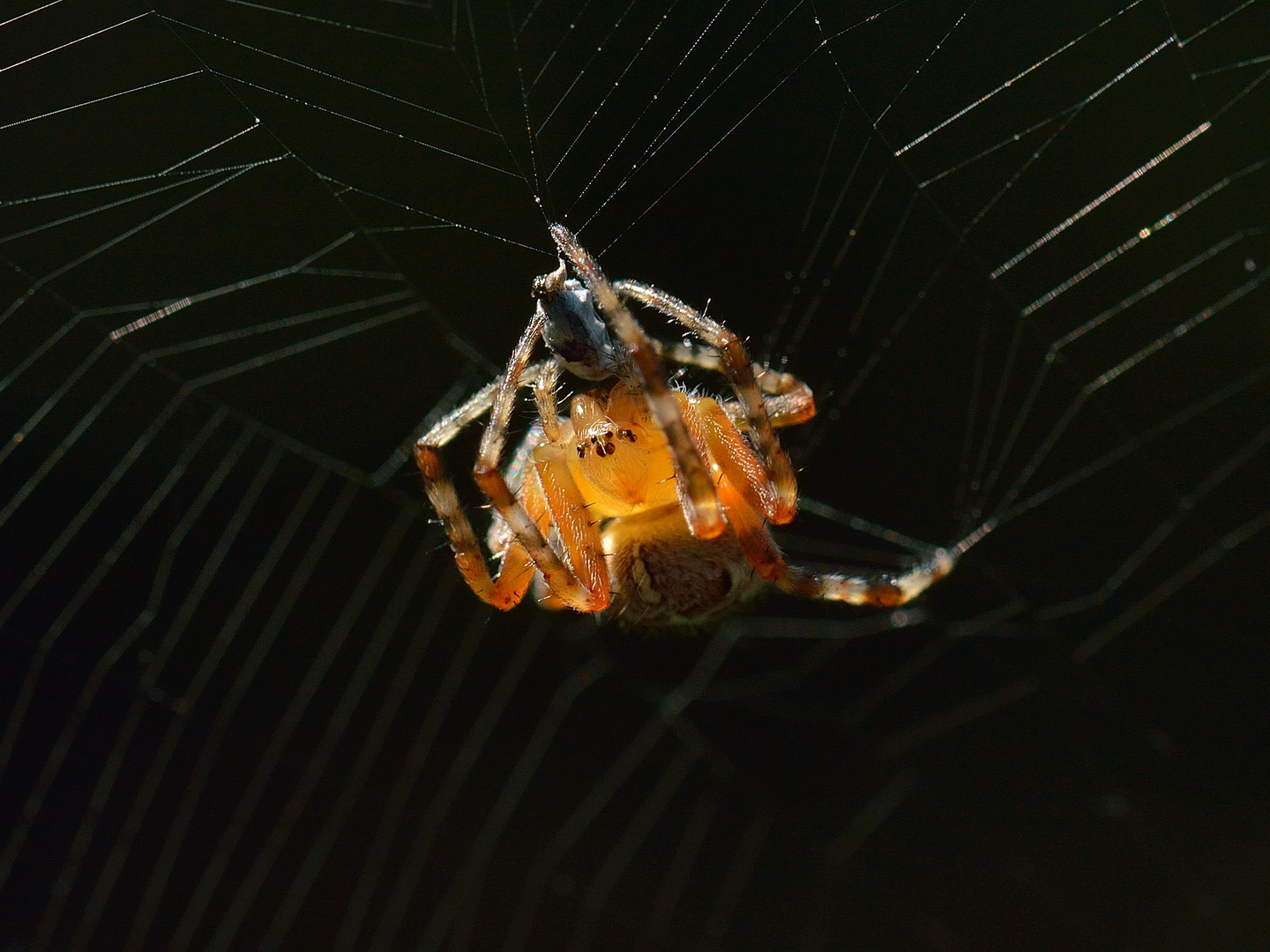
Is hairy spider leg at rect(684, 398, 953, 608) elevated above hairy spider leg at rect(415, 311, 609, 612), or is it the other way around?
hairy spider leg at rect(415, 311, 609, 612)

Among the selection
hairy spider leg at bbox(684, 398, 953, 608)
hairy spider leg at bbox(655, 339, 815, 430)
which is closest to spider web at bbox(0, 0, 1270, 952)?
hairy spider leg at bbox(655, 339, 815, 430)

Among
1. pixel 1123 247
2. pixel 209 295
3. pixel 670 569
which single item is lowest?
pixel 1123 247

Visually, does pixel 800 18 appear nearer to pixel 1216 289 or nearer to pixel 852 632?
pixel 1216 289

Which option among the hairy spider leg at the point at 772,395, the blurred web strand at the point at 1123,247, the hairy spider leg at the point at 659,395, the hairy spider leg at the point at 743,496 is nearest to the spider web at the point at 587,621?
the blurred web strand at the point at 1123,247

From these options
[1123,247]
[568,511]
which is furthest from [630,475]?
[1123,247]

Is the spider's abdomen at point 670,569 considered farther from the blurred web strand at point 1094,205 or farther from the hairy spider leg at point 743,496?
the blurred web strand at point 1094,205

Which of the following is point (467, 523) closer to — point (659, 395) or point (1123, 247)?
point (659, 395)

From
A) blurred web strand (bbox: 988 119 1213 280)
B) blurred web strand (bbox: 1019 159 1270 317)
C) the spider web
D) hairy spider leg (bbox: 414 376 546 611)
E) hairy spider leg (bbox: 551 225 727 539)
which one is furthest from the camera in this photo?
the spider web

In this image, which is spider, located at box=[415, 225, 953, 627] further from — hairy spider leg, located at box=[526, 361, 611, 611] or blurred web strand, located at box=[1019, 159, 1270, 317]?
blurred web strand, located at box=[1019, 159, 1270, 317]
